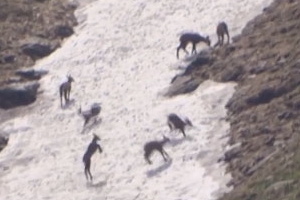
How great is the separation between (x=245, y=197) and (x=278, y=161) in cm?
169

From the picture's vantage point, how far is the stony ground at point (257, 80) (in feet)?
139

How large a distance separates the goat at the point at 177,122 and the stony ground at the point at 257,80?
4.32 ft

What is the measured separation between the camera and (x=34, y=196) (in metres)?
46.3

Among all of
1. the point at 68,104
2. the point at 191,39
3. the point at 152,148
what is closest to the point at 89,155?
the point at 152,148

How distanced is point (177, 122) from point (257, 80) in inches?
143

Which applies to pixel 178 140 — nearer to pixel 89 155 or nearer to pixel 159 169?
pixel 159 169

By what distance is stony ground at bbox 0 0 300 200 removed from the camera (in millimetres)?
42344

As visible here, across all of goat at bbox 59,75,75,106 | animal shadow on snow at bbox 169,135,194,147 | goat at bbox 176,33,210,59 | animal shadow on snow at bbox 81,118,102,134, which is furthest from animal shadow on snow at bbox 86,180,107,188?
goat at bbox 176,33,210,59

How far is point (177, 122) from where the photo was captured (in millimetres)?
47656

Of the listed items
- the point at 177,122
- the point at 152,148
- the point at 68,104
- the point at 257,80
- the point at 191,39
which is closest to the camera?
the point at 152,148

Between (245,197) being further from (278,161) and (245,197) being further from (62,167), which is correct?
(62,167)

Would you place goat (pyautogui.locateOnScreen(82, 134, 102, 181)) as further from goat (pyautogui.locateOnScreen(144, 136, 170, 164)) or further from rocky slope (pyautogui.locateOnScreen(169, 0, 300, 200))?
rocky slope (pyautogui.locateOnScreen(169, 0, 300, 200))

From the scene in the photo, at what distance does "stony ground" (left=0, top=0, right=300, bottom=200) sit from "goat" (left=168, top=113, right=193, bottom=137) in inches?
51.8

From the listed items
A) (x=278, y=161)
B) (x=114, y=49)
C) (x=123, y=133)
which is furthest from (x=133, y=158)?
(x=114, y=49)
